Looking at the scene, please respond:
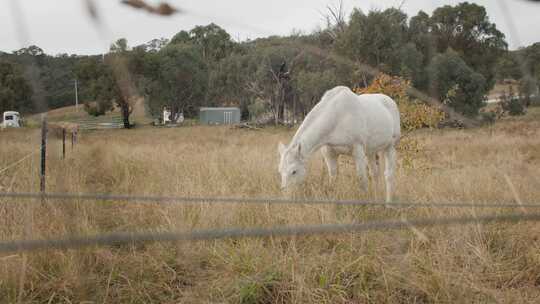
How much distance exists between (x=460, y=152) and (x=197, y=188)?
8.70 m

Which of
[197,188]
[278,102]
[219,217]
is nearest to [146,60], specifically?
[219,217]

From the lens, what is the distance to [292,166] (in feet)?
17.0

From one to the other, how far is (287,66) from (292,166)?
2.54 meters

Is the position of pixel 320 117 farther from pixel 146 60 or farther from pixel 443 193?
pixel 146 60

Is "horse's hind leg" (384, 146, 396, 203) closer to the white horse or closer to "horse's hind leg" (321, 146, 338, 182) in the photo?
the white horse

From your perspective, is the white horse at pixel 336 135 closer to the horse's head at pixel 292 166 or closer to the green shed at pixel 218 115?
the horse's head at pixel 292 166

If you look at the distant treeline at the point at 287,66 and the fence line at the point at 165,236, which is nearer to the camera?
the fence line at the point at 165,236

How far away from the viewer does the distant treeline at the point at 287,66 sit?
2.35ft

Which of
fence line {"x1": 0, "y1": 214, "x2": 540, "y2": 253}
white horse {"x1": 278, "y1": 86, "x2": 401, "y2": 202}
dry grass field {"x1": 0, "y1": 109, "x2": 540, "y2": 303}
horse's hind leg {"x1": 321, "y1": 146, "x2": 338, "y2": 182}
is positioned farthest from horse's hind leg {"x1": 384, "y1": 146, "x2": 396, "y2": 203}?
fence line {"x1": 0, "y1": 214, "x2": 540, "y2": 253}

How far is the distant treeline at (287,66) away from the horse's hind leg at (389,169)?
1.23 m

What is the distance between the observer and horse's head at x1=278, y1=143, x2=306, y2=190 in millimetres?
5172

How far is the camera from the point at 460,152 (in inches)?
454

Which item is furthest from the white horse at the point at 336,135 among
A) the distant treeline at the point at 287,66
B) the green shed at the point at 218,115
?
the green shed at the point at 218,115

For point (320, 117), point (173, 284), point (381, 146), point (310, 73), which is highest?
point (310, 73)
